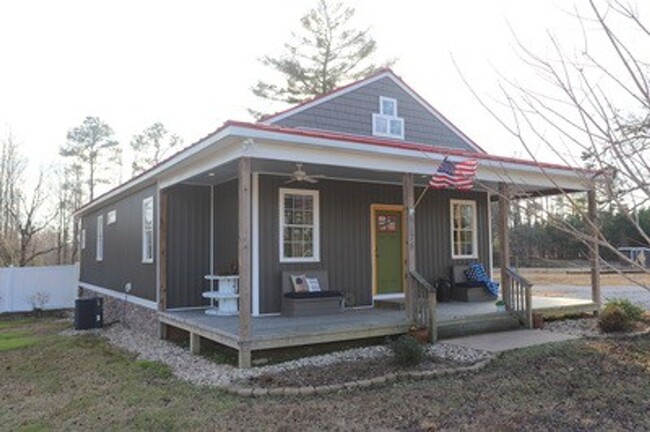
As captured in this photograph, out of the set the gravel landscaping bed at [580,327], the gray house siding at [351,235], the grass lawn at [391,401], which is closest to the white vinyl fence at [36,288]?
the grass lawn at [391,401]

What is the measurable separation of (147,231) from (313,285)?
423 centimetres

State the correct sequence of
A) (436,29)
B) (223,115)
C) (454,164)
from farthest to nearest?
(223,115) < (454,164) < (436,29)

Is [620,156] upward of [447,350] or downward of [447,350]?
upward

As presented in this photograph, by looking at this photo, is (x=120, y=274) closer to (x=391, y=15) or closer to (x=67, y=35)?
(x=67, y=35)

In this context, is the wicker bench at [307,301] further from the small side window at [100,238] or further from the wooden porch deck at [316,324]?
the small side window at [100,238]

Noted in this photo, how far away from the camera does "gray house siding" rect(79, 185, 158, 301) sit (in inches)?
456

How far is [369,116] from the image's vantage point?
38.9 feet

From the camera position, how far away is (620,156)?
1815mm

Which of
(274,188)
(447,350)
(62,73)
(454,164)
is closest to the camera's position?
(447,350)

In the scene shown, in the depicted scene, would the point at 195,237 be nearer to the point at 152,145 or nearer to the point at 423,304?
the point at 423,304

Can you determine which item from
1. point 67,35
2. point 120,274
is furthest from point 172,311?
point 67,35

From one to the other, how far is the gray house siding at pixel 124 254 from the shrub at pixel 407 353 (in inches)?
233

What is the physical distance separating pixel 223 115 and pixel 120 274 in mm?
15862

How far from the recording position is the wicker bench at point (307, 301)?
9.23 meters
